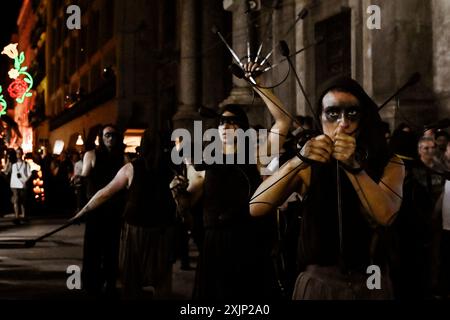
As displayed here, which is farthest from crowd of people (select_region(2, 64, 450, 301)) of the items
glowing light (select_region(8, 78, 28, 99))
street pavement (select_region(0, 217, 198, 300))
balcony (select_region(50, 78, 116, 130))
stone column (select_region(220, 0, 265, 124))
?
glowing light (select_region(8, 78, 28, 99))

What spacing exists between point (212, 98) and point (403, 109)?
1196cm

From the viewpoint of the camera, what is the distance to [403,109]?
11258mm

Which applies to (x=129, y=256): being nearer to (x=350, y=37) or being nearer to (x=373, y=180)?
(x=373, y=180)

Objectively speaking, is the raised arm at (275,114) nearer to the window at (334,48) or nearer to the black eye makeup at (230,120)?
the black eye makeup at (230,120)

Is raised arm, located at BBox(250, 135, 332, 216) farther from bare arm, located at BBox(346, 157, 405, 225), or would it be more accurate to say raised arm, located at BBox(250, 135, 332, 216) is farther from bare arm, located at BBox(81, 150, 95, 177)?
bare arm, located at BBox(81, 150, 95, 177)

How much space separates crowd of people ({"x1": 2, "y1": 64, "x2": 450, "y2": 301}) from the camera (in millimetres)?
3223

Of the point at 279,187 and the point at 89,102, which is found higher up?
the point at 89,102

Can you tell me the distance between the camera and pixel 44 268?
10750 millimetres

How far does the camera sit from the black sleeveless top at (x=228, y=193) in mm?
4914

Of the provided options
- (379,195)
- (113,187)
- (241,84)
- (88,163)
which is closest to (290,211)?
(113,187)

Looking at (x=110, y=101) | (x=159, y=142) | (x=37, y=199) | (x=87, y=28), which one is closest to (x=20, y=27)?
(x=87, y=28)

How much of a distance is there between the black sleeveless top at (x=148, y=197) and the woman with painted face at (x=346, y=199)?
3959 millimetres

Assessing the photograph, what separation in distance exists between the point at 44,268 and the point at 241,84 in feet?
25.8

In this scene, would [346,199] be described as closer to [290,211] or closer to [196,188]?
[196,188]
